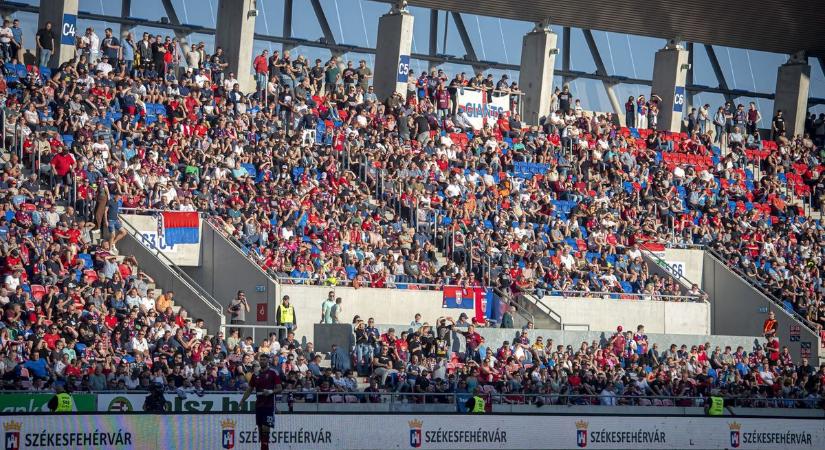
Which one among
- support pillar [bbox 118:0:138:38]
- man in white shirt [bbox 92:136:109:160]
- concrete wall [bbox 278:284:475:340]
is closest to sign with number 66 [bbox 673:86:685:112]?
concrete wall [bbox 278:284:475:340]

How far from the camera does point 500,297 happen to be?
110 ft

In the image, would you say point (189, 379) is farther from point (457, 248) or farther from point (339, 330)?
point (457, 248)

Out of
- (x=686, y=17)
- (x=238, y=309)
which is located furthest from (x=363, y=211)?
(x=686, y=17)

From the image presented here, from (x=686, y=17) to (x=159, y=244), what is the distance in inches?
847

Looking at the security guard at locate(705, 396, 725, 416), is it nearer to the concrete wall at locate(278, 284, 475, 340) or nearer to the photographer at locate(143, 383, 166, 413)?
the concrete wall at locate(278, 284, 475, 340)

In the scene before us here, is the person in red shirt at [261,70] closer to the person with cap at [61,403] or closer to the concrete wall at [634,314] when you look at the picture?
the concrete wall at [634,314]

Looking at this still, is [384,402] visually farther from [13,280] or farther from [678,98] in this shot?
[678,98]

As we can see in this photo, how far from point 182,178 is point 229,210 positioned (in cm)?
149

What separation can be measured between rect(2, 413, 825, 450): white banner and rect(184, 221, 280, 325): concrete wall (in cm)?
795

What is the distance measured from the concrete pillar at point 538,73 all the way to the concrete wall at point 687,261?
22.5 ft

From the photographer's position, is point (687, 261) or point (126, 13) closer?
point (687, 261)

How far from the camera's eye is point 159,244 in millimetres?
30781

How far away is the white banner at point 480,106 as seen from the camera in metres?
41.4

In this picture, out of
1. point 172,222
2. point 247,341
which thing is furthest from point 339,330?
point 172,222
